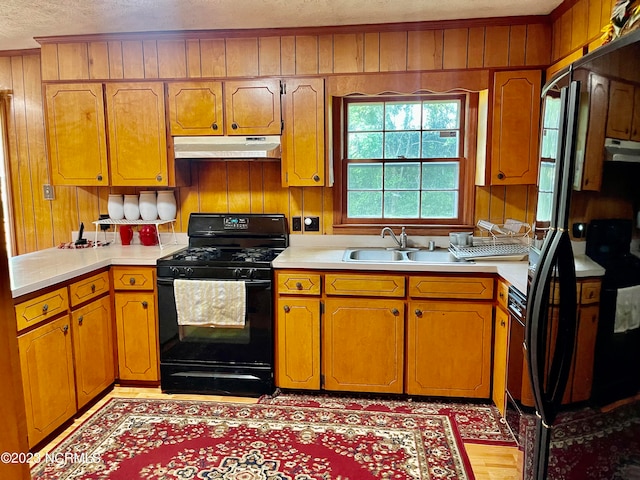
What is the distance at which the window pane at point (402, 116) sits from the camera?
3.23 meters

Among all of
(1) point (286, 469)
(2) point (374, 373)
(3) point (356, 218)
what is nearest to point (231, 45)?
(3) point (356, 218)

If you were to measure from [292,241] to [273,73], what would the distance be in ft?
3.85

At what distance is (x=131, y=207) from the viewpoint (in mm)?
3309

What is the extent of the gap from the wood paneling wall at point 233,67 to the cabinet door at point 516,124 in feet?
0.39

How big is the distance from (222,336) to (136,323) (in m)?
0.59

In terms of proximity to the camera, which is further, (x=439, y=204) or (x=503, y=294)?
(x=439, y=204)

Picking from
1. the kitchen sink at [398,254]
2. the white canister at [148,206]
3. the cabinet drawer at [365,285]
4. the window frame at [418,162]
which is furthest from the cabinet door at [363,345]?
the white canister at [148,206]

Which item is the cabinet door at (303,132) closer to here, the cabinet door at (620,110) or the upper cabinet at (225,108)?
the upper cabinet at (225,108)

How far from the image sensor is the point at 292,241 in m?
3.35

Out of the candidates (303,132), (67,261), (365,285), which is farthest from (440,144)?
(67,261)

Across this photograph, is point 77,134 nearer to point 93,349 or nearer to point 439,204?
point 93,349

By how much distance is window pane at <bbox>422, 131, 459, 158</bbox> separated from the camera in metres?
3.22

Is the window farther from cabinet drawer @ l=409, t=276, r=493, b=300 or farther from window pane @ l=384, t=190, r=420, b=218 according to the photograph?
cabinet drawer @ l=409, t=276, r=493, b=300

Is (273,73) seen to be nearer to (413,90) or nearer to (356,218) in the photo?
(413,90)
